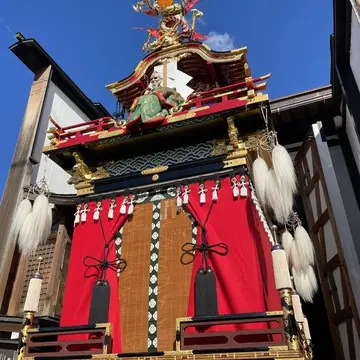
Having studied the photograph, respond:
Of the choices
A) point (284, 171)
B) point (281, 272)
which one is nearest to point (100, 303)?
point (281, 272)

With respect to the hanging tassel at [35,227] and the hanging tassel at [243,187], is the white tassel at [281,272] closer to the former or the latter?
the hanging tassel at [243,187]

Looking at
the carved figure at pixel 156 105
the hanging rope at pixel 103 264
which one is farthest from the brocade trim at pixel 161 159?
the hanging rope at pixel 103 264

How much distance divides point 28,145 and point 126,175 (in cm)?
406

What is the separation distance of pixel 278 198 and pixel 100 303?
364 centimetres

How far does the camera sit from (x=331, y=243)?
8797 mm

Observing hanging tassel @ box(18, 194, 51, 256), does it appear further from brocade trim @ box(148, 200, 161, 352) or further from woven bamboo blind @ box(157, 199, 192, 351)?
woven bamboo blind @ box(157, 199, 192, 351)

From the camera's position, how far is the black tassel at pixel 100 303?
6488mm

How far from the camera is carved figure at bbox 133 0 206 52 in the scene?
10562 millimetres

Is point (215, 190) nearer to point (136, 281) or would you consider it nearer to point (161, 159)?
point (161, 159)

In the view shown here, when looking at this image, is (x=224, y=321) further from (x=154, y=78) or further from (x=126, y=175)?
(x=154, y=78)

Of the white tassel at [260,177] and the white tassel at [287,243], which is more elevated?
the white tassel at [260,177]

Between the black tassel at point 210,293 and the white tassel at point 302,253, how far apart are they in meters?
2.50

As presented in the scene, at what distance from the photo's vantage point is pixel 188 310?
619 cm

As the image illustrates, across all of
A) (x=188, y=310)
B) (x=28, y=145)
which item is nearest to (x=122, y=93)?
(x=28, y=145)
